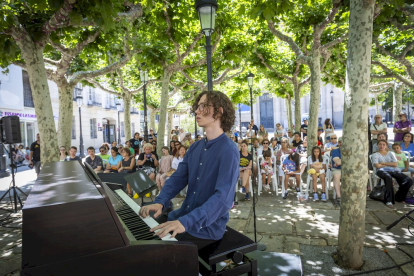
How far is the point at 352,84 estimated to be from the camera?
11.0ft

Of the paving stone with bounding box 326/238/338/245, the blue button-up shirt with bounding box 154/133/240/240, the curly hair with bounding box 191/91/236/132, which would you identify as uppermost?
the curly hair with bounding box 191/91/236/132

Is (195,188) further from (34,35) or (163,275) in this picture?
(34,35)

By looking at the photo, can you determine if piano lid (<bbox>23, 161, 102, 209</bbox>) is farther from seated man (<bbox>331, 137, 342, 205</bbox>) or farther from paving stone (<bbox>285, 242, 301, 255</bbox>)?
seated man (<bbox>331, 137, 342, 205</bbox>)

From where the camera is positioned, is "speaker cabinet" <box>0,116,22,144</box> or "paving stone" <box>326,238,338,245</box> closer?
"paving stone" <box>326,238,338,245</box>

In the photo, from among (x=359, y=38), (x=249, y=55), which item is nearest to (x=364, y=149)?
(x=359, y=38)

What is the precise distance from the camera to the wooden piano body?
4.68ft

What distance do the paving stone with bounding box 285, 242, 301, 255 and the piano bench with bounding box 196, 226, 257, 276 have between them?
2.11 metres

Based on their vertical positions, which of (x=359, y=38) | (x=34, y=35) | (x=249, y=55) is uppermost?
(x=249, y=55)

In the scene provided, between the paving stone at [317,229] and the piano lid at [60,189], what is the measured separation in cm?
364

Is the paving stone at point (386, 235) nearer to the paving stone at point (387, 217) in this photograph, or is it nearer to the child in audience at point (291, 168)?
the paving stone at point (387, 217)

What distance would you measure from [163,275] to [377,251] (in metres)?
3.52

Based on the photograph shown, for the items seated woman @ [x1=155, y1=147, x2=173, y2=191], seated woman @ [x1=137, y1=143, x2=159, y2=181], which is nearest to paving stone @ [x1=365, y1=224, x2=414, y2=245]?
seated woman @ [x1=155, y1=147, x2=173, y2=191]

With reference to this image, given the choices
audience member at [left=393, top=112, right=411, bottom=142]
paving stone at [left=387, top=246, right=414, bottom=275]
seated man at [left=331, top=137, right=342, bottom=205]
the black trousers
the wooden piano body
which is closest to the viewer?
the wooden piano body

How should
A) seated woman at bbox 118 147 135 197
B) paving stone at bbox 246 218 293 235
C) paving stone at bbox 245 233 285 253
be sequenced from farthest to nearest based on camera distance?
seated woman at bbox 118 147 135 197, paving stone at bbox 246 218 293 235, paving stone at bbox 245 233 285 253
